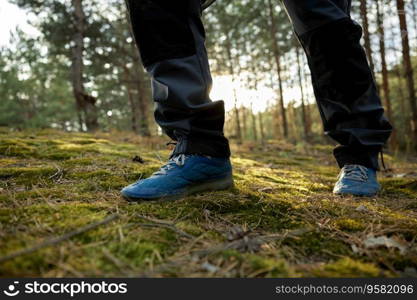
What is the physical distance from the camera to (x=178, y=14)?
1568 millimetres

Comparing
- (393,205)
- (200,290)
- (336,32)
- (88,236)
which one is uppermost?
(336,32)

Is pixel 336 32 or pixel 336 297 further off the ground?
pixel 336 32

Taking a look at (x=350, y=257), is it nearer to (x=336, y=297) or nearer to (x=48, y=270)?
(x=336, y=297)

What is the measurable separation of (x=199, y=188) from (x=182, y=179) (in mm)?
140

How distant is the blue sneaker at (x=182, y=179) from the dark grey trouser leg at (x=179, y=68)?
0.06m

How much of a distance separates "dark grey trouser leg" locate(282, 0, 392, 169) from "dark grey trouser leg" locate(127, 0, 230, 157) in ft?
2.31

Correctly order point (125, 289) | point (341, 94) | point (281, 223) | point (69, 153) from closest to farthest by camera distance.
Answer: point (125, 289) < point (281, 223) < point (341, 94) < point (69, 153)

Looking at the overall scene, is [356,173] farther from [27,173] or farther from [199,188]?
[27,173]

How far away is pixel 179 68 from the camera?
1.56 meters

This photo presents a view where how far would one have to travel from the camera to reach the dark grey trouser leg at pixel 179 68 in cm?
155

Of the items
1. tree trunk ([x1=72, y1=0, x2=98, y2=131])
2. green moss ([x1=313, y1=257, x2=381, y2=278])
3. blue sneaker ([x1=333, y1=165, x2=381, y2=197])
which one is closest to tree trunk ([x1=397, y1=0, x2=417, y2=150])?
blue sneaker ([x1=333, y1=165, x2=381, y2=197])

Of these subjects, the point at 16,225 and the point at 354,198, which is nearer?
the point at 16,225

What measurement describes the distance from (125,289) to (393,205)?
1.64 meters

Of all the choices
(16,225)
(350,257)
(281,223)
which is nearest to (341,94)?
(281,223)
